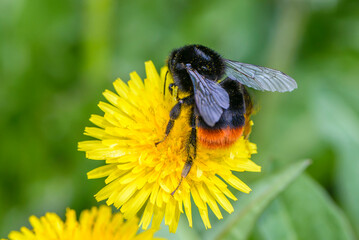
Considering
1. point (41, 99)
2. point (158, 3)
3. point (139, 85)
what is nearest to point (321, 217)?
point (139, 85)

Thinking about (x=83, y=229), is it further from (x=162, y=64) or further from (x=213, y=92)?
(x=162, y=64)

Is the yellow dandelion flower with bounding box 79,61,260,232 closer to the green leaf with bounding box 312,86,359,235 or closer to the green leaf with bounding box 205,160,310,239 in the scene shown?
the green leaf with bounding box 205,160,310,239

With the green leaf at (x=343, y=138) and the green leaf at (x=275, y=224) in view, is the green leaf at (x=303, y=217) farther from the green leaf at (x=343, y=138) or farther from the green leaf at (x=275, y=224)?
the green leaf at (x=343, y=138)

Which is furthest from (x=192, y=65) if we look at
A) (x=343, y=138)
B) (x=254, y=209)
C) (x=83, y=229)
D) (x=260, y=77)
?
(x=343, y=138)

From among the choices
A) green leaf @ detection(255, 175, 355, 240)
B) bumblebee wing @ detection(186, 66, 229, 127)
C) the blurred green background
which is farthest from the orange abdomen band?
green leaf @ detection(255, 175, 355, 240)

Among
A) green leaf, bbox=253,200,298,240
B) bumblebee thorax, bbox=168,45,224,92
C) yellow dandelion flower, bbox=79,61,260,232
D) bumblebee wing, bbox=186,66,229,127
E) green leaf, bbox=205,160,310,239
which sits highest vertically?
bumblebee thorax, bbox=168,45,224,92

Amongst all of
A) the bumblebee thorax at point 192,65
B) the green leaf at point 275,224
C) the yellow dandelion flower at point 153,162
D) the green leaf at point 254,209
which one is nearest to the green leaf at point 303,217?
the green leaf at point 275,224

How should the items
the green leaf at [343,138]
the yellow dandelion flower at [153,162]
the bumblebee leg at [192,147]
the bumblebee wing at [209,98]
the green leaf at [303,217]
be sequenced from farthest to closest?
the green leaf at [343,138] → the green leaf at [303,217] → the bumblebee leg at [192,147] → the yellow dandelion flower at [153,162] → the bumblebee wing at [209,98]
